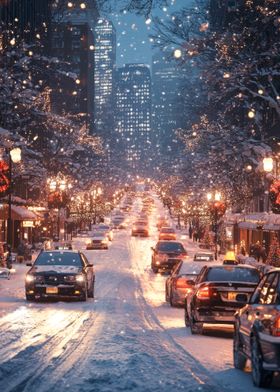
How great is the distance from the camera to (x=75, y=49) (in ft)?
588

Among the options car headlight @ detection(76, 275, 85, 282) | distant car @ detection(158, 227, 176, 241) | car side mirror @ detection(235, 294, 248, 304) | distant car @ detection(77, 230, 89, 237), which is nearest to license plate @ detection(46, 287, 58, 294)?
car headlight @ detection(76, 275, 85, 282)

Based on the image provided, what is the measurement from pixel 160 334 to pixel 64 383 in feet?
22.6

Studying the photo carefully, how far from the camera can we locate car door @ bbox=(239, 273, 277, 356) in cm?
1223

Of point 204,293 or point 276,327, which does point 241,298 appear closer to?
point 204,293

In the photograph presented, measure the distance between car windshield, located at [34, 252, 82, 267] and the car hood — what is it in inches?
18.0

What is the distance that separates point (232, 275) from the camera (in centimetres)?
1919

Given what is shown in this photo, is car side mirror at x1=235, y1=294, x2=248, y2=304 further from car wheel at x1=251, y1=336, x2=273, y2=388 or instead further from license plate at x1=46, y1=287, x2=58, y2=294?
license plate at x1=46, y1=287, x2=58, y2=294

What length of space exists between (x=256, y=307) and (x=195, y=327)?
6195 mm

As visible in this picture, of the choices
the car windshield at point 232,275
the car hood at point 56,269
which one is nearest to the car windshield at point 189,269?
the car hood at point 56,269

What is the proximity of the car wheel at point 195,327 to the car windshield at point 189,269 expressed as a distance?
8.20 m

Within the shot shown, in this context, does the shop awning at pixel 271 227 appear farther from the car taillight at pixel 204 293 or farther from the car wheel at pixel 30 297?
the car taillight at pixel 204 293

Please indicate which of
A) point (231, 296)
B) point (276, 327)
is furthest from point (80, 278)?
point (276, 327)

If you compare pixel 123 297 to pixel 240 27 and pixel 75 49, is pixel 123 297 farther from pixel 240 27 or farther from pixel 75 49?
pixel 75 49

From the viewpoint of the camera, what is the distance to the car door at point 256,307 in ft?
40.1
